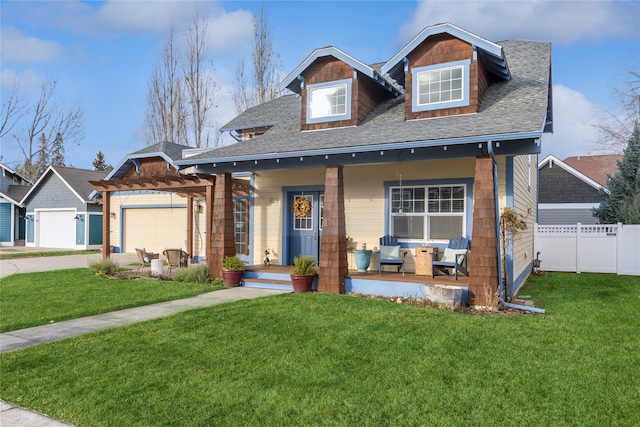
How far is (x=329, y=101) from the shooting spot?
37.6 ft

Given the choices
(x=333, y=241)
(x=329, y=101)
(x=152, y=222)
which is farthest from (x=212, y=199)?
(x=152, y=222)

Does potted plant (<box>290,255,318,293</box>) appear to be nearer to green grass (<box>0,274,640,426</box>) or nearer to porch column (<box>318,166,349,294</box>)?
porch column (<box>318,166,349,294</box>)

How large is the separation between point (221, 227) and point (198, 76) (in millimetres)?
18216

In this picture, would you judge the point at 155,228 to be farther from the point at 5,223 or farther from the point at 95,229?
the point at 5,223

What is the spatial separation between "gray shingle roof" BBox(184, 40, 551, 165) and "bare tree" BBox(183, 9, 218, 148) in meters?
14.6

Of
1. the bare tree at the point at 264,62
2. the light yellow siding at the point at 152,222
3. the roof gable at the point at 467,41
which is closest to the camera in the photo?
the roof gable at the point at 467,41

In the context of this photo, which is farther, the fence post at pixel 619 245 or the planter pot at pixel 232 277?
the fence post at pixel 619 245

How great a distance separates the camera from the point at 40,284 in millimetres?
10695

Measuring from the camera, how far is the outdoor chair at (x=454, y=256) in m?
9.12

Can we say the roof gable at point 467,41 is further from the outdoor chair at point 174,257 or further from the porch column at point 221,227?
the outdoor chair at point 174,257

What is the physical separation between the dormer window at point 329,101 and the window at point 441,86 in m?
1.76

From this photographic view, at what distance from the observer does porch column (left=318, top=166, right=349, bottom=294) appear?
9273mm

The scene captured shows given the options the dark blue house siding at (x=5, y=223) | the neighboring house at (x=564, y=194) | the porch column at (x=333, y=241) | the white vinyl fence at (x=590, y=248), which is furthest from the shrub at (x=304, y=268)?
the dark blue house siding at (x=5, y=223)

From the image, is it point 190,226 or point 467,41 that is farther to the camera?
point 190,226
